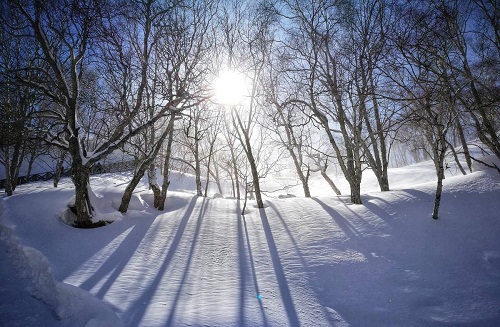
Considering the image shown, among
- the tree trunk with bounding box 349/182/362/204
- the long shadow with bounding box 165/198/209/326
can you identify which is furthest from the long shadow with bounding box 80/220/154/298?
the tree trunk with bounding box 349/182/362/204

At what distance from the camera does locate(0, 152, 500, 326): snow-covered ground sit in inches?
109

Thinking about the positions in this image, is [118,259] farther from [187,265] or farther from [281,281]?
[281,281]

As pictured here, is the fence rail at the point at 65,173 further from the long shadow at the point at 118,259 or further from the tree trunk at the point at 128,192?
the long shadow at the point at 118,259

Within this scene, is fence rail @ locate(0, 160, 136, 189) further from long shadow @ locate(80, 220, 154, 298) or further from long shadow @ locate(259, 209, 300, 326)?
long shadow @ locate(259, 209, 300, 326)

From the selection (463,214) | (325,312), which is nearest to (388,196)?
(463,214)

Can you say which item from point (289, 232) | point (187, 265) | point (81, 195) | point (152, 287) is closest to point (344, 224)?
point (289, 232)

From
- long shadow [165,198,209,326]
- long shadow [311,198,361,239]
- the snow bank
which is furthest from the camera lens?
long shadow [311,198,361,239]

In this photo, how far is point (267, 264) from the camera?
462 centimetres

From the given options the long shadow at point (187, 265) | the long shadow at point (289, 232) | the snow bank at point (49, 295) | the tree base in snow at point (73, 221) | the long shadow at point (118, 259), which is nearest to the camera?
the snow bank at point (49, 295)

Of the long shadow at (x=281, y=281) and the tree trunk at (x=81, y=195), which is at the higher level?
the tree trunk at (x=81, y=195)

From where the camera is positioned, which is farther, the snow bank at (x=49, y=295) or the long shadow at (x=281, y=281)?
the long shadow at (x=281, y=281)

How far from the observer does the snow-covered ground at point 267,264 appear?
2779mm

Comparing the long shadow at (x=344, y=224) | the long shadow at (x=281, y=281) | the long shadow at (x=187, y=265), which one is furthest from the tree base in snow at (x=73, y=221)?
the long shadow at (x=344, y=224)

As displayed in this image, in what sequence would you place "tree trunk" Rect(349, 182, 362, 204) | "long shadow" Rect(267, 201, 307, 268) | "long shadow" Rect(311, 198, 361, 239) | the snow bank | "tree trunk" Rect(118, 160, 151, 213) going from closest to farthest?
1. the snow bank
2. "long shadow" Rect(267, 201, 307, 268)
3. "long shadow" Rect(311, 198, 361, 239)
4. "tree trunk" Rect(349, 182, 362, 204)
5. "tree trunk" Rect(118, 160, 151, 213)
